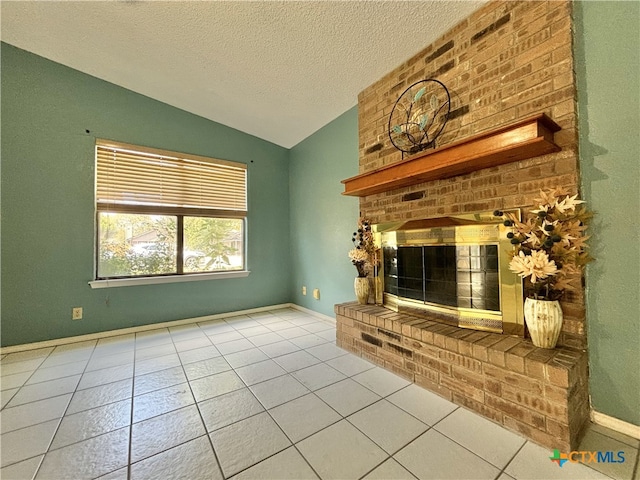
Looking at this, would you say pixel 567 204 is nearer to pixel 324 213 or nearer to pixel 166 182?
pixel 324 213

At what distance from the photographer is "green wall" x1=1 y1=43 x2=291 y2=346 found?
2523 millimetres

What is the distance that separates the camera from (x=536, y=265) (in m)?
1.37

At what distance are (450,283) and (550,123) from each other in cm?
112

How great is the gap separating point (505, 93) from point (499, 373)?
1742mm

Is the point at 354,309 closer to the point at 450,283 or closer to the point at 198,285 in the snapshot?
the point at 450,283

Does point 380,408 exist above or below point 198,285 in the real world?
below

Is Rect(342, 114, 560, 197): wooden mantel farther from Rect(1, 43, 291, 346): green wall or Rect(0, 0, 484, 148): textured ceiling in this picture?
Rect(1, 43, 291, 346): green wall

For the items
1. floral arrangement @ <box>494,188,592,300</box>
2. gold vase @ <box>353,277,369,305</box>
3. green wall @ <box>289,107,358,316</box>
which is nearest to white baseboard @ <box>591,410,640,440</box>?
floral arrangement @ <box>494,188,592,300</box>

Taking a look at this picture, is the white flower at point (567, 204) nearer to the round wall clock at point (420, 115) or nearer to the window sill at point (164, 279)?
the round wall clock at point (420, 115)

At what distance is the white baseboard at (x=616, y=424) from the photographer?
130cm

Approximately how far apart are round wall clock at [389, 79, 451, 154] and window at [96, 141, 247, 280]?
7.65 ft

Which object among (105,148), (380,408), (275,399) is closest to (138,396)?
(275,399)

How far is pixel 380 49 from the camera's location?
2201mm

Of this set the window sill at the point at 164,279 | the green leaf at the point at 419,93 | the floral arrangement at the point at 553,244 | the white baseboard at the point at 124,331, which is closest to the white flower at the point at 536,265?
the floral arrangement at the point at 553,244
